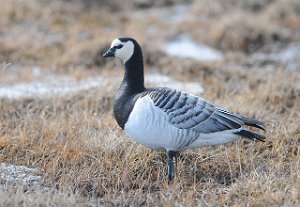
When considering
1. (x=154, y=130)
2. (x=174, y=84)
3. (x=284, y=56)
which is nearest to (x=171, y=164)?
(x=154, y=130)

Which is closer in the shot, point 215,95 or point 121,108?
point 121,108

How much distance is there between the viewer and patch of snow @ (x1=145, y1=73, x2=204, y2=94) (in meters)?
8.44

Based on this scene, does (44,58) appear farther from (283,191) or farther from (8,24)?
(283,191)

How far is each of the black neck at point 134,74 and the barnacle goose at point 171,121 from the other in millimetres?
10

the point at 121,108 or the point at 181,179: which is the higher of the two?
the point at 121,108

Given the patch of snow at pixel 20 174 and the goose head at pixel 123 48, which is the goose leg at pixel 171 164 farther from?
the patch of snow at pixel 20 174

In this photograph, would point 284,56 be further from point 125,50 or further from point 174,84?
point 125,50

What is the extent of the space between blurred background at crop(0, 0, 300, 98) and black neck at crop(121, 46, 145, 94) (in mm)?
2695

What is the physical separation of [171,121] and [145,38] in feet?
22.4

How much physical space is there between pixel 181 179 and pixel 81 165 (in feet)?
3.16

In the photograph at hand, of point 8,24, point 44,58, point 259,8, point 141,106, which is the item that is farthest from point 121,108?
point 259,8

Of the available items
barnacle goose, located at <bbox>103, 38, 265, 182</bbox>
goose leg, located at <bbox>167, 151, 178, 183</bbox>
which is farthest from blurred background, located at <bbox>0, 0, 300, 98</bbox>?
goose leg, located at <bbox>167, 151, 178, 183</bbox>

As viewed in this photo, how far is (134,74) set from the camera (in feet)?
18.7

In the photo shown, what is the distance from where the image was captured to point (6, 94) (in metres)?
7.96
